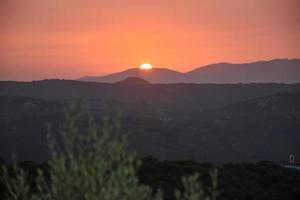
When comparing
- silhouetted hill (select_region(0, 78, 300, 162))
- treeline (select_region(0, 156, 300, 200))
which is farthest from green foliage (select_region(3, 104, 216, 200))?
silhouetted hill (select_region(0, 78, 300, 162))

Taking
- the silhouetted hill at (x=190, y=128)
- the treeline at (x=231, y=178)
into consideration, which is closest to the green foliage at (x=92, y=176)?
the treeline at (x=231, y=178)

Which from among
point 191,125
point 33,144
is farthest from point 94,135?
point 191,125

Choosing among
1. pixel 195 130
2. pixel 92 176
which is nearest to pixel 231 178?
pixel 92 176

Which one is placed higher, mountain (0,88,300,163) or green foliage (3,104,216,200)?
green foliage (3,104,216,200)

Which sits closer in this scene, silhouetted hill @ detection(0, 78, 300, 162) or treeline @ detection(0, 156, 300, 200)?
treeline @ detection(0, 156, 300, 200)

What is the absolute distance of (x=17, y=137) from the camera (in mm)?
73188

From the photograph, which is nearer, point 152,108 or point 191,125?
point 191,125

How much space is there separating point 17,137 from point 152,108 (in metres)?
59.2

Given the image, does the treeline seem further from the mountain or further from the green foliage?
the mountain

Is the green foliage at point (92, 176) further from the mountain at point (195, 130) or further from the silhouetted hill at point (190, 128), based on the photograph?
the mountain at point (195, 130)

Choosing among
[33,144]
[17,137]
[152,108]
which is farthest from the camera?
[152,108]

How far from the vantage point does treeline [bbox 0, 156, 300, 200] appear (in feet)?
74.0

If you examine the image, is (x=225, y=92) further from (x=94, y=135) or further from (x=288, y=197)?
(x=94, y=135)

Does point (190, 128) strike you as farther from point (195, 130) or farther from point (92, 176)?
point (92, 176)
